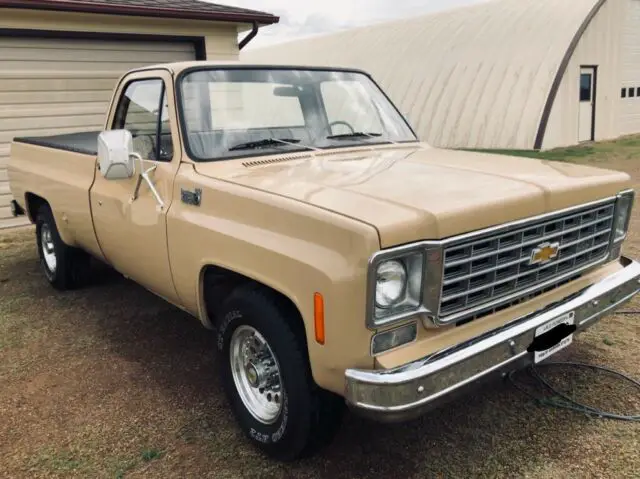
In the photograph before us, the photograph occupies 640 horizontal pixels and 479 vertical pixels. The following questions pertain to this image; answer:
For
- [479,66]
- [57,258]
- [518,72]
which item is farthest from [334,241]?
[479,66]

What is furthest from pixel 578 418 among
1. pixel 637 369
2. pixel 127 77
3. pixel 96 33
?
pixel 96 33

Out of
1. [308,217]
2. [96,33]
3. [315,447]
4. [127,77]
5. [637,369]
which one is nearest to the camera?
[308,217]

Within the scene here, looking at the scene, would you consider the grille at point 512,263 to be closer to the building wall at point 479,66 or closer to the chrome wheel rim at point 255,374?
the chrome wheel rim at point 255,374

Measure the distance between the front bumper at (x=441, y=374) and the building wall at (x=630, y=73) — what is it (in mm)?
19689

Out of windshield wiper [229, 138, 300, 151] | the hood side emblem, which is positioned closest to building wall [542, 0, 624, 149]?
windshield wiper [229, 138, 300, 151]

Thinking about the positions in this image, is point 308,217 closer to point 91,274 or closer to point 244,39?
point 91,274

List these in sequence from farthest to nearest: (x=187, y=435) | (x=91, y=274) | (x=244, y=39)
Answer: (x=244, y=39), (x=91, y=274), (x=187, y=435)

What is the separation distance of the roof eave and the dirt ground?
5581mm

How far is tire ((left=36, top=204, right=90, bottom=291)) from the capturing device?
5465mm

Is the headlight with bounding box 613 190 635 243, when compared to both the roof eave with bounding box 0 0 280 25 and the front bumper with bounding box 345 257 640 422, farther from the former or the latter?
the roof eave with bounding box 0 0 280 25

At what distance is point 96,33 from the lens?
9195 mm

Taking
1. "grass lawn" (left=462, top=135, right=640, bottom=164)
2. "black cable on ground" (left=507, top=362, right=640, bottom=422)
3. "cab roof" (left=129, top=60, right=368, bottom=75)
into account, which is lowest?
"grass lawn" (left=462, top=135, right=640, bottom=164)

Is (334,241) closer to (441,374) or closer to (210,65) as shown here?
(441,374)

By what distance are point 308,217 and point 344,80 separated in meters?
2.19
